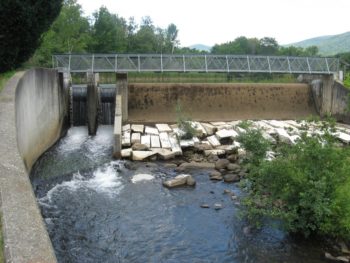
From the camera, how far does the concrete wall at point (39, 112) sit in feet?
39.1

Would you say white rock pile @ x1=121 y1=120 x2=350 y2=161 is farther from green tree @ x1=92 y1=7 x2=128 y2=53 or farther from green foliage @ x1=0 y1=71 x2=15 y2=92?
green tree @ x1=92 y1=7 x2=128 y2=53

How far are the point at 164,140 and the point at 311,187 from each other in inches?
329

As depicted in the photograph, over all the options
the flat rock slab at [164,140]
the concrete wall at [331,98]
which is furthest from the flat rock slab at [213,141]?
the concrete wall at [331,98]

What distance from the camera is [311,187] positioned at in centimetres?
861

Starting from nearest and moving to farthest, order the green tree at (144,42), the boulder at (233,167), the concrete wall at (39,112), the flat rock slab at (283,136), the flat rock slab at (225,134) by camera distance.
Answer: the concrete wall at (39,112) → the boulder at (233,167) → the flat rock slab at (283,136) → the flat rock slab at (225,134) → the green tree at (144,42)

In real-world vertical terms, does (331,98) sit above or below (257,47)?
below

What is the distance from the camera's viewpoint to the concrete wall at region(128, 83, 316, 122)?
19.7 metres

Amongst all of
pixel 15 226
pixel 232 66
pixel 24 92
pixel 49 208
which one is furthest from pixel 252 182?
pixel 232 66

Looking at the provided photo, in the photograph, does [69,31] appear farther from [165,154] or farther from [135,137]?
[165,154]


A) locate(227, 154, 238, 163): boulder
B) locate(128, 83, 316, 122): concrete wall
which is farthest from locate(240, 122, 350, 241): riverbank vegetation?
locate(128, 83, 316, 122): concrete wall

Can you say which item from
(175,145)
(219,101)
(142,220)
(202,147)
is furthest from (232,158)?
(219,101)

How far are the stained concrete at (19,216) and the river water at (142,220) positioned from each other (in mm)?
2818

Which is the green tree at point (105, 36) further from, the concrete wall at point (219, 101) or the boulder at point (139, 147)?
the boulder at point (139, 147)

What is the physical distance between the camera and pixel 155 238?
9.05 m
